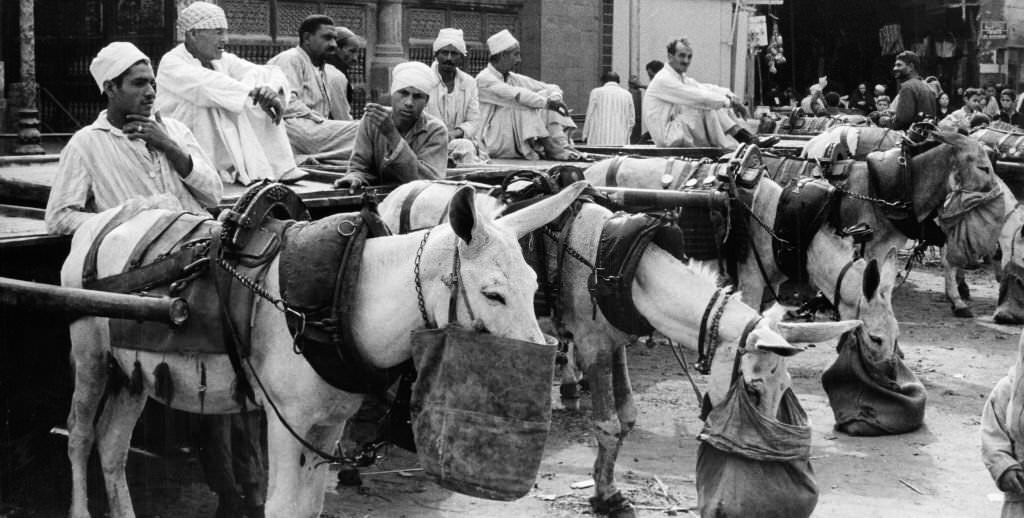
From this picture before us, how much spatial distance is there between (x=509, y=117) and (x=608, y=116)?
6.89 metres

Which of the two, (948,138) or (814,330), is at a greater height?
(948,138)

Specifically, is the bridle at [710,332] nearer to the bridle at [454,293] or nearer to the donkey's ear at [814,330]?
the donkey's ear at [814,330]

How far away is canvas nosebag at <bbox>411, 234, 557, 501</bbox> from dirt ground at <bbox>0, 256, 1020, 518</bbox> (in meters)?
2.50

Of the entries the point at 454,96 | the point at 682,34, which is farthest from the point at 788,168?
the point at 682,34

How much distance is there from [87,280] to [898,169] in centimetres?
705

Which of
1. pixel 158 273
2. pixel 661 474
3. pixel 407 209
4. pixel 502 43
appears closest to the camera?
pixel 158 273

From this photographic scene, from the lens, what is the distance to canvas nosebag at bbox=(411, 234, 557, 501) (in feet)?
12.7

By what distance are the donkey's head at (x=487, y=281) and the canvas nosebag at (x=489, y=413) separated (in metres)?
0.05

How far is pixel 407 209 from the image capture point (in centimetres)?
669

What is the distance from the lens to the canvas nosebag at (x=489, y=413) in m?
3.87

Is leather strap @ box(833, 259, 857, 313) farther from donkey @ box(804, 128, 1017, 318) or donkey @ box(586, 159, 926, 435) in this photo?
donkey @ box(804, 128, 1017, 318)

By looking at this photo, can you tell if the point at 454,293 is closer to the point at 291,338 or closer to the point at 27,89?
the point at 291,338

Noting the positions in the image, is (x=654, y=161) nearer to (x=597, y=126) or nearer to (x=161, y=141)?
(x=161, y=141)

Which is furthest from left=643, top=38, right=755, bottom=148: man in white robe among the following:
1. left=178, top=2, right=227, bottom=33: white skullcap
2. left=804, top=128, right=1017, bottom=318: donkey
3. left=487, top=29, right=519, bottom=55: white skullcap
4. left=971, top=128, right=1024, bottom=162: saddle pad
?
left=178, top=2, right=227, bottom=33: white skullcap
